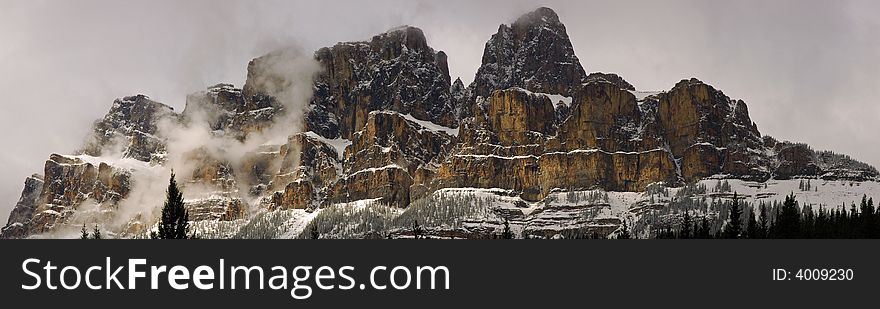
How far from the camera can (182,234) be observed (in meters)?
73.1

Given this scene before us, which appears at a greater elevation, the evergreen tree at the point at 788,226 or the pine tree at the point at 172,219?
the pine tree at the point at 172,219

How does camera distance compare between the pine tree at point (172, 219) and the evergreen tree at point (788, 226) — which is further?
the evergreen tree at point (788, 226)

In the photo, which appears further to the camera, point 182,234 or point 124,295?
point 182,234

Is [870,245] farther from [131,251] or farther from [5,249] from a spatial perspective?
[5,249]

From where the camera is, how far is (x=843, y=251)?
53.9 metres

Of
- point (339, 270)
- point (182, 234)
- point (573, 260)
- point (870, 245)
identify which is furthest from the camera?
point (182, 234)

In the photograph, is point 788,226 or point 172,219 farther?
point 788,226

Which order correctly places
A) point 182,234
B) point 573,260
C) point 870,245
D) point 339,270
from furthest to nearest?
1. point 182,234
2. point 870,245
3. point 573,260
4. point 339,270

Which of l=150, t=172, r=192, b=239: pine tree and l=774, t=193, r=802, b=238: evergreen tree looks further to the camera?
l=774, t=193, r=802, b=238: evergreen tree

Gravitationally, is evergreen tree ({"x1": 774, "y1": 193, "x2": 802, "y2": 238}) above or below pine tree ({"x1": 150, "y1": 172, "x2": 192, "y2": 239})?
below

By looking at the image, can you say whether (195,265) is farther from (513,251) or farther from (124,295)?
(513,251)

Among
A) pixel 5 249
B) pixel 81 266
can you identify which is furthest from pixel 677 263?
pixel 5 249

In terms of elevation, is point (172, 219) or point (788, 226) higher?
point (172, 219)

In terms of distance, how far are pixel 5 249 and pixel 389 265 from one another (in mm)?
16761
